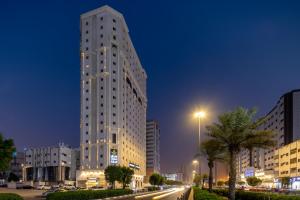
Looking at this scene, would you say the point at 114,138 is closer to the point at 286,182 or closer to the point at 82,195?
the point at 286,182

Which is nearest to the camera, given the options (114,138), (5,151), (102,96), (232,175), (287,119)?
(5,151)

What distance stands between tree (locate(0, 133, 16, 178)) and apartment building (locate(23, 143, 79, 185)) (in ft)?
386

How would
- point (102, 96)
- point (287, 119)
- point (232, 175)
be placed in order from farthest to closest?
1. point (287, 119)
2. point (102, 96)
3. point (232, 175)

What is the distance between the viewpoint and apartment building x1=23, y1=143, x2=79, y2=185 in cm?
14412

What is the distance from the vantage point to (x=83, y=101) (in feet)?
362

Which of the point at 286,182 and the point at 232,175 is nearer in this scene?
the point at 232,175

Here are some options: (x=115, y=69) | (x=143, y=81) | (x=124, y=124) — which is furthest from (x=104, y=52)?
(x=143, y=81)

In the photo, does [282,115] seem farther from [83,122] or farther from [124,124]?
[83,122]

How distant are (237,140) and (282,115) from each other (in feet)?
375

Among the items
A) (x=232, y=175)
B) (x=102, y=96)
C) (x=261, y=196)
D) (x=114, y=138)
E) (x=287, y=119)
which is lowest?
(x=261, y=196)

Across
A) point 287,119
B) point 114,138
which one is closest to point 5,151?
point 114,138

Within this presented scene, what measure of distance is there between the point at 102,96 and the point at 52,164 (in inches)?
2064

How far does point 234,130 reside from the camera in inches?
1316

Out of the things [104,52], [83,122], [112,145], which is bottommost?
[112,145]
